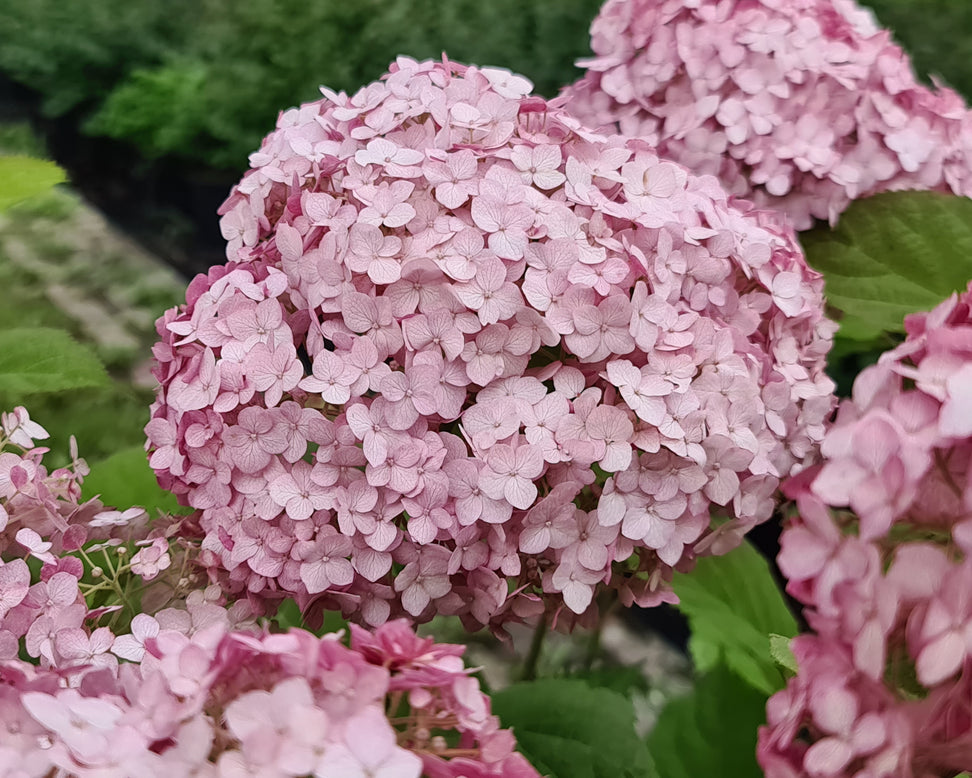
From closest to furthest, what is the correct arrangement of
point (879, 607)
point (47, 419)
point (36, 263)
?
point (879, 607) → point (47, 419) → point (36, 263)

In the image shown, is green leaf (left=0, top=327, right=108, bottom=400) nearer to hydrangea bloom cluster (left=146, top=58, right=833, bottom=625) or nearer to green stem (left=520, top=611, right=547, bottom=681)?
hydrangea bloom cluster (left=146, top=58, right=833, bottom=625)

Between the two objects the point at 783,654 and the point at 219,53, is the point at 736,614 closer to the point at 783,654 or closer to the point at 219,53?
the point at 783,654

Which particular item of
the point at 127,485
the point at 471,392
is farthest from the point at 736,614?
the point at 127,485

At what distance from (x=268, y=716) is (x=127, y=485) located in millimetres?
414

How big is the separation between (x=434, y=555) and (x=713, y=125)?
1.20ft

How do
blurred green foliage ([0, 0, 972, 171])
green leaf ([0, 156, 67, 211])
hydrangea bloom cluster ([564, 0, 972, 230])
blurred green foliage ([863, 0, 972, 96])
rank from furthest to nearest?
1. blurred green foliage ([0, 0, 972, 171])
2. blurred green foliage ([863, 0, 972, 96])
3. hydrangea bloom cluster ([564, 0, 972, 230])
4. green leaf ([0, 156, 67, 211])

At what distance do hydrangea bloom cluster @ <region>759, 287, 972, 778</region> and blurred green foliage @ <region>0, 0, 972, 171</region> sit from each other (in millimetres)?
1029

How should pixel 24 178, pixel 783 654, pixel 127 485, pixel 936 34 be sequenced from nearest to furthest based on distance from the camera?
pixel 783 654 → pixel 24 178 → pixel 127 485 → pixel 936 34

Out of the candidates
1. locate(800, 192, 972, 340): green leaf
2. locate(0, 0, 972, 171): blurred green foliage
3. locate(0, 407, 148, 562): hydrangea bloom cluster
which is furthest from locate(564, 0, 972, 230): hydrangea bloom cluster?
locate(0, 0, 972, 171): blurred green foliage

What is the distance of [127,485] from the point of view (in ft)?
2.04

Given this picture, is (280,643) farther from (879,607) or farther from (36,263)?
(36,263)

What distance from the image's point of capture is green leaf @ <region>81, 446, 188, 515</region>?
607 millimetres

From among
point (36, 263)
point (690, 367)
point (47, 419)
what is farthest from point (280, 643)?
point (36, 263)

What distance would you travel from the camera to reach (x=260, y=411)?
1.35 ft
